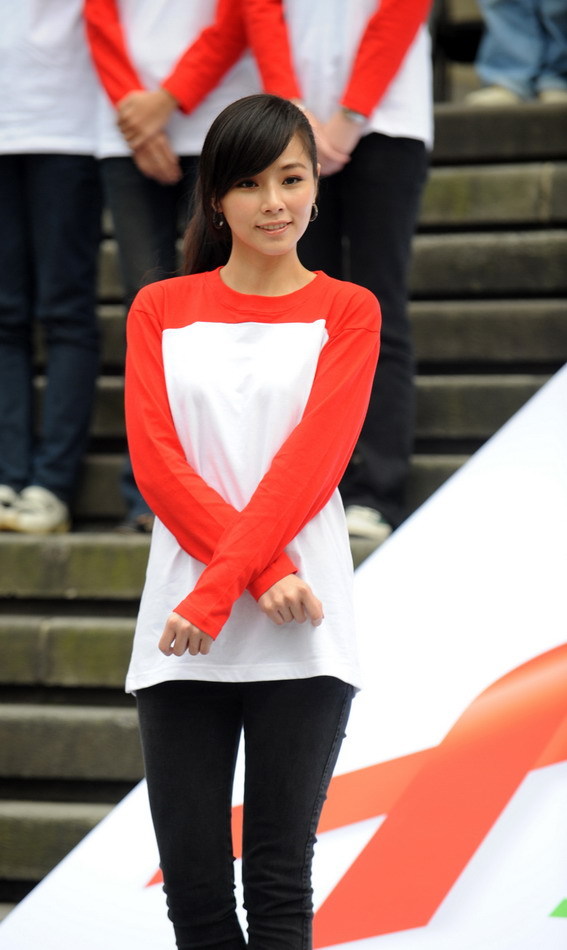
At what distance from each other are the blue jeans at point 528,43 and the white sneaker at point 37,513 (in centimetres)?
219

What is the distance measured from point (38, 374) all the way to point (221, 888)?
2.70 m

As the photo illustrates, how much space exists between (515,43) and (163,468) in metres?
3.26

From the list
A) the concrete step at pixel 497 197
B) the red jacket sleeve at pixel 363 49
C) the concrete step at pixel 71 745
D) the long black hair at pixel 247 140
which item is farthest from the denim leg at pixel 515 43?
→ the long black hair at pixel 247 140

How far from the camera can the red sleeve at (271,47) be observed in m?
3.22

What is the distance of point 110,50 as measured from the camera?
348 cm

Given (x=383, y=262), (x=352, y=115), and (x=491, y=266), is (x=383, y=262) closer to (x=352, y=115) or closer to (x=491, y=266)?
(x=352, y=115)

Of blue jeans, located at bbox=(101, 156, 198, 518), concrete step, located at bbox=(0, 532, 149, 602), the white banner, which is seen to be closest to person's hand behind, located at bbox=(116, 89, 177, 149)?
blue jeans, located at bbox=(101, 156, 198, 518)

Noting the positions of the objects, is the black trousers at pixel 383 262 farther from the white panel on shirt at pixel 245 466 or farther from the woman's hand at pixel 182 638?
the woman's hand at pixel 182 638

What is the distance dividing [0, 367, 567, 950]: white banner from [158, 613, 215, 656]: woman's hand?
29.6 inches

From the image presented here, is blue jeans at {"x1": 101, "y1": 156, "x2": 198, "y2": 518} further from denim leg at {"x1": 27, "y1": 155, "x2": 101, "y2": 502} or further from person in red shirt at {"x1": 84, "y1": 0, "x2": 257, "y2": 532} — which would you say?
denim leg at {"x1": 27, "y1": 155, "x2": 101, "y2": 502}

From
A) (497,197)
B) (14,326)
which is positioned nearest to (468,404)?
(497,197)

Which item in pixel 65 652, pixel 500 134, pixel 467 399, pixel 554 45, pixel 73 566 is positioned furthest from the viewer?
pixel 554 45

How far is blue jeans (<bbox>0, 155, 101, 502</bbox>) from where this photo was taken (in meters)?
3.61

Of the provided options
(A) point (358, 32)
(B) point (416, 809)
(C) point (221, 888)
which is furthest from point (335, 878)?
(A) point (358, 32)
